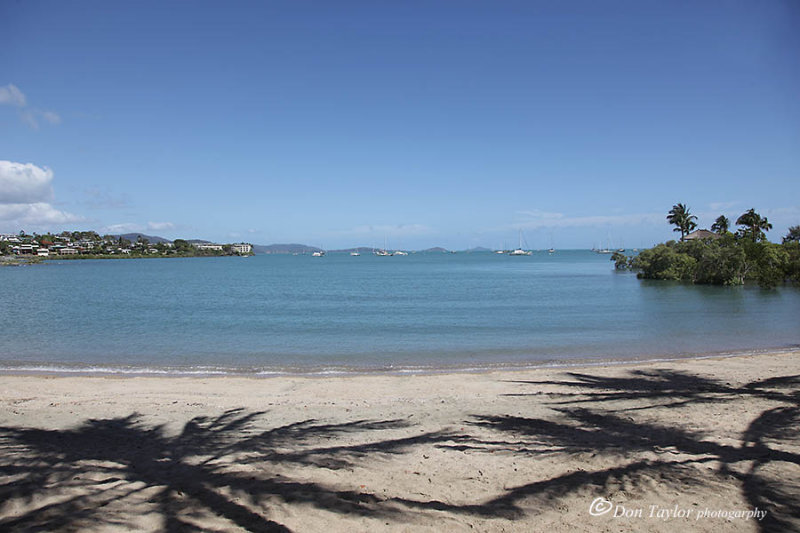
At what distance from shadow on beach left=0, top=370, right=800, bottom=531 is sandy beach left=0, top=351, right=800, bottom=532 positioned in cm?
3

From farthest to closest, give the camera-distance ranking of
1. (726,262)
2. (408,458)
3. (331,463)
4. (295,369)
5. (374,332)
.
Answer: (726,262) → (374,332) → (295,369) → (408,458) → (331,463)

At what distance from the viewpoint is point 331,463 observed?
6.54m

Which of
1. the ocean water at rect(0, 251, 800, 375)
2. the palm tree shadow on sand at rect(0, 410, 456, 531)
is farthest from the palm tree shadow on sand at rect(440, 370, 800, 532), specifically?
the ocean water at rect(0, 251, 800, 375)

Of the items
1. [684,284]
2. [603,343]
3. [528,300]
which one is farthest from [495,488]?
Result: [684,284]

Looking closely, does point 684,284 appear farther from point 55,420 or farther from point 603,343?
point 55,420

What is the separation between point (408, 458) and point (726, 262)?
5159 centimetres

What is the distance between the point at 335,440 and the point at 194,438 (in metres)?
2.32

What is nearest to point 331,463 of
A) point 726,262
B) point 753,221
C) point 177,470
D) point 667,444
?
point 177,470

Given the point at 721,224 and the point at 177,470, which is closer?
the point at 177,470

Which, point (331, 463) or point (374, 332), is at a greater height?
point (331, 463)

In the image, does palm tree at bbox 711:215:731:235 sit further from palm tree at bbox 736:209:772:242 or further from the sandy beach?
the sandy beach

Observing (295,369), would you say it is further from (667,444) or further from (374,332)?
(667,444)

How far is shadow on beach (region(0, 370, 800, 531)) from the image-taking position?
5160 millimetres

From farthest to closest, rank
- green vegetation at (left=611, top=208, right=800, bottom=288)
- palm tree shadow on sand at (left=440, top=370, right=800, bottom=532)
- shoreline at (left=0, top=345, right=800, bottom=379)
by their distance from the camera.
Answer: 1. green vegetation at (left=611, top=208, right=800, bottom=288)
2. shoreline at (left=0, top=345, right=800, bottom=379)
3. palm tree shadow on sand at (left=440, top=370, right=800, bottom=532)
